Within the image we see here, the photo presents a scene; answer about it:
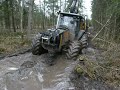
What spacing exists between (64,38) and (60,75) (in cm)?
275

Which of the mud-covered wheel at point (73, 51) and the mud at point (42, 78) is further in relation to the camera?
the mud-covered wheel at point (73, 51)

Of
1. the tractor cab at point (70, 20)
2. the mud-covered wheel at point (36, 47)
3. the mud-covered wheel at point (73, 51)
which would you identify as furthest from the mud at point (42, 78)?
the tractor cab at point (70, 20)

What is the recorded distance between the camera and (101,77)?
6.82 meters

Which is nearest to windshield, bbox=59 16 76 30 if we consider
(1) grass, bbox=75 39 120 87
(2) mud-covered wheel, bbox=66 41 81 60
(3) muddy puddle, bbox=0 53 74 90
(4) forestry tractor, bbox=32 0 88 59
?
(4) forestry tractor, bbox=32 0 88 59

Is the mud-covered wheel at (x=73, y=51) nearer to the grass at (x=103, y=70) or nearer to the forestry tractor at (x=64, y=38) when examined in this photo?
the forestry tractor at (x=64, y=38)

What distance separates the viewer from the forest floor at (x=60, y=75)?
19.6 ft

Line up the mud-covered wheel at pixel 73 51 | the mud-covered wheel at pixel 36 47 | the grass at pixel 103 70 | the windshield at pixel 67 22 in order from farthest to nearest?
the windshield at pixel 67 22
the mud-covered wheel at pixel 36 47
the mud-covered wheel at pixel 73 51
the grass at pixel 103 70

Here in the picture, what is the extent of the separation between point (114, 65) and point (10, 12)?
803 inches

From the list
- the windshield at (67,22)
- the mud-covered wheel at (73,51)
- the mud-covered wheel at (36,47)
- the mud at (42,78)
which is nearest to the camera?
the mud at (42,78)

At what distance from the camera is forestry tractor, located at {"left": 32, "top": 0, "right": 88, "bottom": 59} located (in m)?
8.92

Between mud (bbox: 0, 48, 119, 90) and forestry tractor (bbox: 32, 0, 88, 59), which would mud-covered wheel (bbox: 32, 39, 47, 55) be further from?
mud (bbox: 0, 48, 119, 90)

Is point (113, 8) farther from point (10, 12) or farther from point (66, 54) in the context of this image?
point (10, 12)

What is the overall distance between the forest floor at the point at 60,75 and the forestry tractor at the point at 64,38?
0.71m

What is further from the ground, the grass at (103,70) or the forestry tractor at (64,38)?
the forestry tractor at (64,38)
